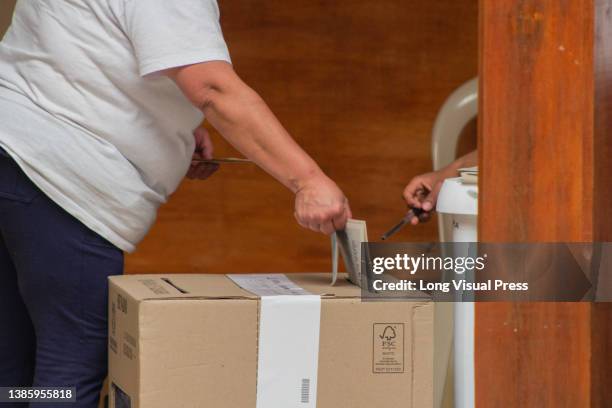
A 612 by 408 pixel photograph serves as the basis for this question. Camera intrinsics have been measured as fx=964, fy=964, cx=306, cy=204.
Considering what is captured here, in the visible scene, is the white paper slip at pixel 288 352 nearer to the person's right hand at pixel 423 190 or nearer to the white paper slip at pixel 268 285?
the white paper slip at pixel 268 285

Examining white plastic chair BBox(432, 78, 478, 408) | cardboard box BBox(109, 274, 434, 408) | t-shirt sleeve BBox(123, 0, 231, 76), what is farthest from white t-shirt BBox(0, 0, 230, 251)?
white plastic chair BBox(432, 78, 478, 408)

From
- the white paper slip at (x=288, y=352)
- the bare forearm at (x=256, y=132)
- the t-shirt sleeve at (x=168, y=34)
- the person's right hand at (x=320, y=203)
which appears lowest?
the white paper slip at (x=288, y=352)

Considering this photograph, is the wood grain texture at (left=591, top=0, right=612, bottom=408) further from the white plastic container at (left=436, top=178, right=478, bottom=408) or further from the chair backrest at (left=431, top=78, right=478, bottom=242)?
the chair backrest at (left=431, top=78, right=478, bottom=242)

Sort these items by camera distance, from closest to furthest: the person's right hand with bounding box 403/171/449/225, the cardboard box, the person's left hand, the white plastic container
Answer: the cardboard box → the white plastic container → the person's left hand → the person's right hand with bounding box 403/171/449/225

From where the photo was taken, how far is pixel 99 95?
1.52 meters

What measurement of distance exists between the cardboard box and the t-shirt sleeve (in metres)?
0.35

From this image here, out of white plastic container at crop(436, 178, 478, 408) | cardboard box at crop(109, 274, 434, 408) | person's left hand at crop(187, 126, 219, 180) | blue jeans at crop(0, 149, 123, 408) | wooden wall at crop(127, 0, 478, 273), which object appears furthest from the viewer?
wooden wall at crop(127, 0, 478, 273)

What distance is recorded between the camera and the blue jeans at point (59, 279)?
1.50 metres

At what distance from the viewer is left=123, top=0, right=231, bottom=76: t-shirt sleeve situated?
142cm

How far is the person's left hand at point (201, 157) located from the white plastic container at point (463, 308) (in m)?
0.47

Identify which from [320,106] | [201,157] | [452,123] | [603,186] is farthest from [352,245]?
[320,106]

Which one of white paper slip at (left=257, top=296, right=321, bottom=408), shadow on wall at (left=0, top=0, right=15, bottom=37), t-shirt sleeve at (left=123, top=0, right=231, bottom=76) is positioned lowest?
white paper slip at (left=257, top=296, right=321, bottom=408)

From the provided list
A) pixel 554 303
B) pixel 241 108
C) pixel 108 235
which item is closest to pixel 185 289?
pixel 108 235

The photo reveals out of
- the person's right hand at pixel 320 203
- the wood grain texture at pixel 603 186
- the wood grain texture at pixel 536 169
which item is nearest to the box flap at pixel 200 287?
the person's right hand at pixel 320 203
